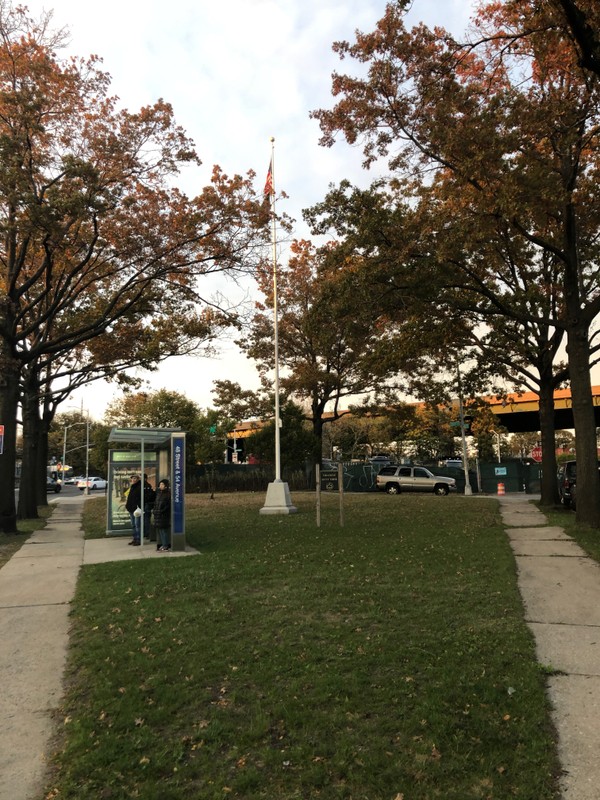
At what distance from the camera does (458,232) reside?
13.5m

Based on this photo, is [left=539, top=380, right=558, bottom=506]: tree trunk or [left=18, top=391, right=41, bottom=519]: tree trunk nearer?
[left=18, top=391, right=41, bottom=519]: tree trunk

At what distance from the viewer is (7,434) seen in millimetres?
14789

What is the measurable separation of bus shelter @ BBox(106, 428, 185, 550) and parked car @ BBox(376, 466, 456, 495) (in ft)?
73.1

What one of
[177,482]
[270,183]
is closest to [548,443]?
[270,183]

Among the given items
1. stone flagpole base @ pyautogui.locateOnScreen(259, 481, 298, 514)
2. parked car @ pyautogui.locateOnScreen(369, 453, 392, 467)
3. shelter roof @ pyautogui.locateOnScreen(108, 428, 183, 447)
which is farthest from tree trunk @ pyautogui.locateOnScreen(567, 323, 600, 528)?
parked car @ pyautogui.locateOnScreen(369, 453, 392, 467)

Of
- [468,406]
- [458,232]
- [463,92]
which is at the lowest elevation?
[468,406]

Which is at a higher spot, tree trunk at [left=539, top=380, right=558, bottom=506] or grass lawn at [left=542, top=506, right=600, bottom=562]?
tree trunk at [left=539, top=380, right=558, bottom=506]

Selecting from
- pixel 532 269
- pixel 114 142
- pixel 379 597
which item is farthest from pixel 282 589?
pixel 532 269

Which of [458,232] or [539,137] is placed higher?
[539,137]

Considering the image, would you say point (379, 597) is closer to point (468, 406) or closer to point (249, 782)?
point (249, 782)

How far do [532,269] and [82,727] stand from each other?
2011 cm

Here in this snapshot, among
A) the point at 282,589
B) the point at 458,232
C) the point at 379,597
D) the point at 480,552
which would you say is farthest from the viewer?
the point at 458,232

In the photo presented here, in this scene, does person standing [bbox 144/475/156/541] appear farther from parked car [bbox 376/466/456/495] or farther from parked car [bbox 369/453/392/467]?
parked car [bbox 369/453/392/467]

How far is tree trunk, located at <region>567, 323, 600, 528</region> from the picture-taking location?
44.6 feet
